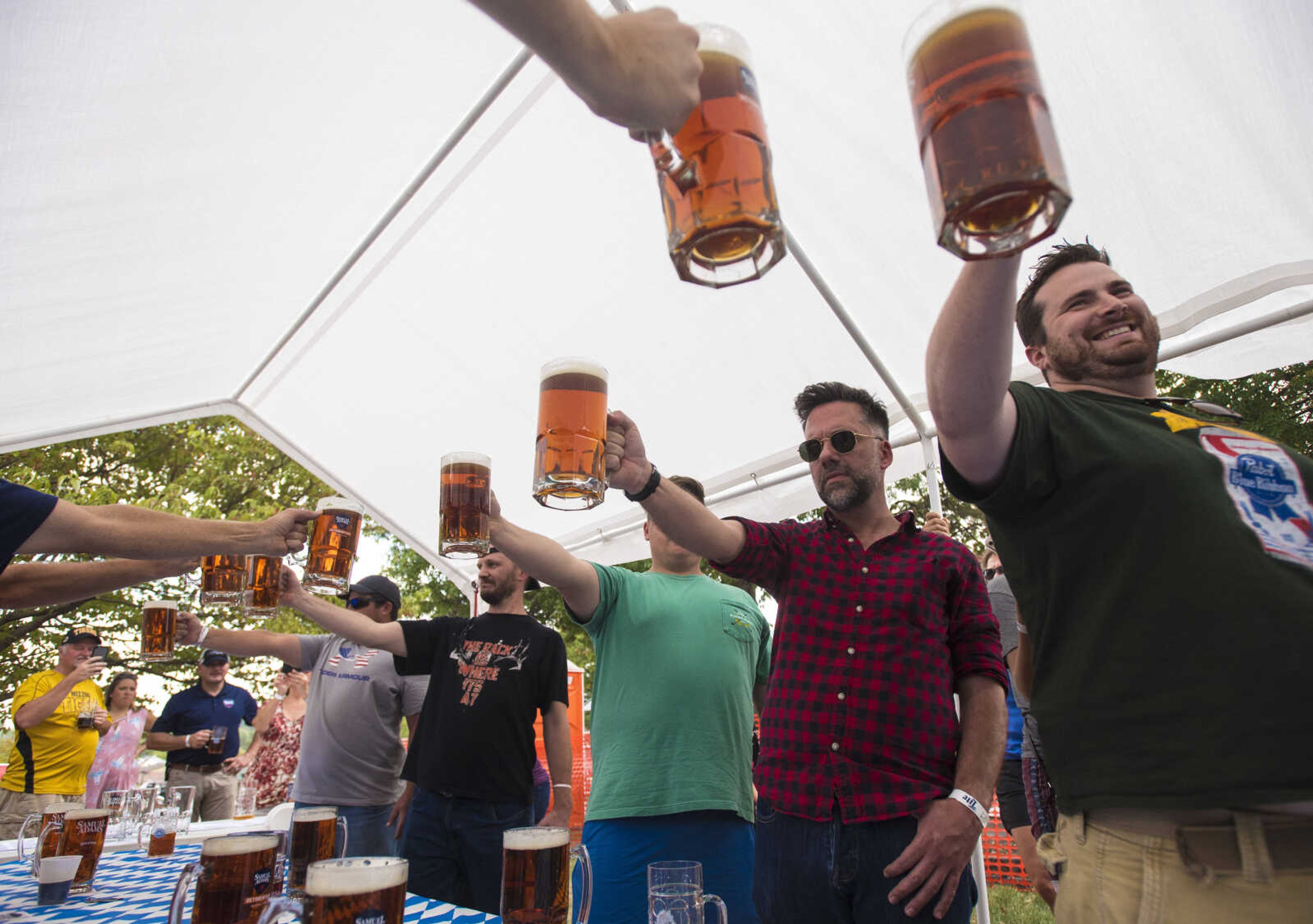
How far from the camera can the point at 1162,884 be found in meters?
0.96

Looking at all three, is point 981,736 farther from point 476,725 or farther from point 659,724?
point 476,725

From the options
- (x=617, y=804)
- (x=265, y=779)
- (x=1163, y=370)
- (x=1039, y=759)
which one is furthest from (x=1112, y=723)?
(x=265, y=779)

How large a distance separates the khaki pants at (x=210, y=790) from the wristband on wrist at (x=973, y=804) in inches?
220

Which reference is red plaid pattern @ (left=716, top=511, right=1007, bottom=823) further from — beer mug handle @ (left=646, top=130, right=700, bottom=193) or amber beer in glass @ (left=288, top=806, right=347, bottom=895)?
beer mug handle @ (left=646, top=130, right=700, bottom=193)

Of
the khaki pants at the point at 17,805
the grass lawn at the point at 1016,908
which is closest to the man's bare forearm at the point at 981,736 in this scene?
the grass lawn at the point at 1016,908

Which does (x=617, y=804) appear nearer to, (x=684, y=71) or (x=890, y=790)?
(x=890, y=790)

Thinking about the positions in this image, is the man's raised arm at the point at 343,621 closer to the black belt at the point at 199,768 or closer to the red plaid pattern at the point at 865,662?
the red plaid pattern at the point at 865,662

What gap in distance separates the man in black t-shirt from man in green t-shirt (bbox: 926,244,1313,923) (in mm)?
2154

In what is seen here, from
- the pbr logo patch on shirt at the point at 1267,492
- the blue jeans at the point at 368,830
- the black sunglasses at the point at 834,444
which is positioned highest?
the black sunglasses at the point at 834,444

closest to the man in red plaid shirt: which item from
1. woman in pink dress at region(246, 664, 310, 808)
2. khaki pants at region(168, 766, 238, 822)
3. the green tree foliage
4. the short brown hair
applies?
the short brown hair

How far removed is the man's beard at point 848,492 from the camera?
2.05 m

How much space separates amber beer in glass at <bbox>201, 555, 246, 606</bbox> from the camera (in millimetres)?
2559

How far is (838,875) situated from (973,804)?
36cm

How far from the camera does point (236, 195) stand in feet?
9.37
